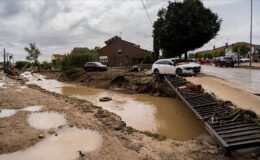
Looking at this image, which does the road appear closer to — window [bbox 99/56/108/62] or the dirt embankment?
the dirt embankment

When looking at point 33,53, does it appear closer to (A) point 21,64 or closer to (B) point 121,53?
(A) point 21,64

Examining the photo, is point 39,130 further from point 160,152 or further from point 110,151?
point 160,152

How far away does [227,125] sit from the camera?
10.2m

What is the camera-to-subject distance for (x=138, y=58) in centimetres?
7238

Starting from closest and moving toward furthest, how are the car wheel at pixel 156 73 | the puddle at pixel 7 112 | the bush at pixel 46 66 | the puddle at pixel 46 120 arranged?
the puddle at pixel 46 120 < the puddle at pixel 7 112 < the car wheel at pixel 156 73 < the bush at pixel 46 66

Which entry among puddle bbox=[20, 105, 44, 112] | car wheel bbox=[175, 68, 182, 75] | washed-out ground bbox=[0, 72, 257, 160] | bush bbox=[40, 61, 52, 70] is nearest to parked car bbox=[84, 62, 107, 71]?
car wheel bbox=[175, 68, 182, 75]

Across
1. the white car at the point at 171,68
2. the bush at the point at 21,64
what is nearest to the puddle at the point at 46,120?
the white car at the point at 171,68

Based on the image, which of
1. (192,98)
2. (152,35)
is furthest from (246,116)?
(152,35)

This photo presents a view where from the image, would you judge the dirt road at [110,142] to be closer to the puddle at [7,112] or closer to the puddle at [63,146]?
the puddle at [63,146]

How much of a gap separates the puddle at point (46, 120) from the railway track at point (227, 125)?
230 inches

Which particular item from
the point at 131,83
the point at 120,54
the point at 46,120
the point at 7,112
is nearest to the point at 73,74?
the point at 131,83

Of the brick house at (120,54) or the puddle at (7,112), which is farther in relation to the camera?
the brick house at (120,54)

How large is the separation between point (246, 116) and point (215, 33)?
2980 cm

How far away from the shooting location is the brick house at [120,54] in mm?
70938
